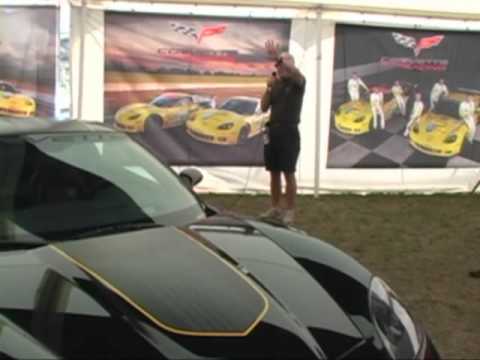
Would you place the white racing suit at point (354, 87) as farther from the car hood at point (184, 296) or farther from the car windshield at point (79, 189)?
the car hood at point (184, 296)

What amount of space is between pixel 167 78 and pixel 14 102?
1.99 m

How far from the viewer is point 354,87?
8.98 metres

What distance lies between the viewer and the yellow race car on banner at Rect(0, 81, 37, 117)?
8.59m

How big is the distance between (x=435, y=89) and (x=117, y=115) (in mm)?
4324

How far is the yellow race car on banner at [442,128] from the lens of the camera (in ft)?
A: 30.1

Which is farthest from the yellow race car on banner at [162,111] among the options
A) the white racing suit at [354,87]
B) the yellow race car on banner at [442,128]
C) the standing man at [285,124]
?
the yellow race car on banner at [442,128]

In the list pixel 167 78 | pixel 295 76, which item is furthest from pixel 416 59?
pixel 167 78

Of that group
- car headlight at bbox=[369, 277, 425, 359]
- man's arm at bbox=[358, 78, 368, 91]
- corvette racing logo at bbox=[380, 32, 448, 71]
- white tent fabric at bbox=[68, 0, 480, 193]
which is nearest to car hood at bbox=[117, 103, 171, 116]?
white tent fabric at bbox=[68, 0, 480, 193]

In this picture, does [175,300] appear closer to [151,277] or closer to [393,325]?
[151,277]

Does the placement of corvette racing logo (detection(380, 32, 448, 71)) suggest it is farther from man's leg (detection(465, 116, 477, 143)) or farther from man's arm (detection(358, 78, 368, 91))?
man's leg (detection(465, 116, 477, 143))

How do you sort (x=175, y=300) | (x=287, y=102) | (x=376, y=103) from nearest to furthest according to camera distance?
(x=175, y=300) < (x=287, y=102) < (x=376, y=103)

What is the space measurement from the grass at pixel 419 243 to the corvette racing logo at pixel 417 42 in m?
2.02

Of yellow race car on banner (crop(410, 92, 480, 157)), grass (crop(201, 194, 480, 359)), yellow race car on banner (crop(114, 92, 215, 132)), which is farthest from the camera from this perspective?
yellow race car on banner (crop(410, 92, 480, 157))

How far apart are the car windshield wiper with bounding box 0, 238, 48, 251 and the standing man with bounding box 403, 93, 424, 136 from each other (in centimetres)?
711
